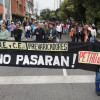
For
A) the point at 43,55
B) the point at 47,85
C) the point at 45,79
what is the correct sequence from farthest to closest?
the point at 45,79 < the point at 47,85 < the point at 43,55

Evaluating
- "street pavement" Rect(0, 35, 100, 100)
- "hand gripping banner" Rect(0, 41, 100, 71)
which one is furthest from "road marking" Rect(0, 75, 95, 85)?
"hand gripping banner" Rect(0, 41, 100, 71)

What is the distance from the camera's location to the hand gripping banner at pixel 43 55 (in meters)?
6.35

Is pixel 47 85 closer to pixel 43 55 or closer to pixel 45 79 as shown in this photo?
pixel 45 79

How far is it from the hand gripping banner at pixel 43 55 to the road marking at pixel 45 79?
72 cm

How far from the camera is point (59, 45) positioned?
6449 mm

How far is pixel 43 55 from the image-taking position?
6.44 m

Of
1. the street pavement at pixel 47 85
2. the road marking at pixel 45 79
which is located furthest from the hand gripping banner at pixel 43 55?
the road marking at pixel 45 79

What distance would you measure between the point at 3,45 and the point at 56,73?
2498 mm

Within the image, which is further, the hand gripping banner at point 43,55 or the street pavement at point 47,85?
the hand gripping banner at point 43,55

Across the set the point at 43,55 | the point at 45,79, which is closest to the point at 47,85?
the point at 45,79

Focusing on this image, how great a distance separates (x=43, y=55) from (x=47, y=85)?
89 cm

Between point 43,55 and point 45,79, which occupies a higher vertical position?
point 43,55

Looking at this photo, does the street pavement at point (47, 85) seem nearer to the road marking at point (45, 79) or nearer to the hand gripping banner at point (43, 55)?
the road marking at point (45, 79)

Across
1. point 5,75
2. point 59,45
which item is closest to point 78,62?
point 59,45
